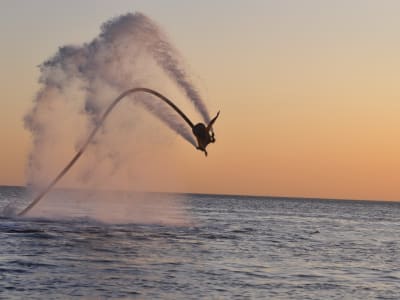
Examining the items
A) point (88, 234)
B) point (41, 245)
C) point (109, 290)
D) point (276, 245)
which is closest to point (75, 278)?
A: point (109, 290)

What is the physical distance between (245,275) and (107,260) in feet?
28.2

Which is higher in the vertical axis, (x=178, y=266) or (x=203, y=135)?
(x=203, y=135)

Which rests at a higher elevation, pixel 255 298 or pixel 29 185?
pixel 29 185

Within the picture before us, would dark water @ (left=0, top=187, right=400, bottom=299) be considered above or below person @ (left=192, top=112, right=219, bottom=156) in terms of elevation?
below

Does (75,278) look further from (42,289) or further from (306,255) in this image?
(306,255)

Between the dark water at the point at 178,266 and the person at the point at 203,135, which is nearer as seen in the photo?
the dark water at the point at 178,266

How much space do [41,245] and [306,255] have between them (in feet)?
62.5

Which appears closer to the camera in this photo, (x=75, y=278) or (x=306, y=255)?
(x=75, y=278)

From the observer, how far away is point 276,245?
63938 millimetres

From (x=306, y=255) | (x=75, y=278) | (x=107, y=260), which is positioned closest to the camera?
(x=75, y=278)

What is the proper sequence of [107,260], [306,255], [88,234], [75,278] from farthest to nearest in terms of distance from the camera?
[88,234]
[306,255]
[107,260]
[75,278]

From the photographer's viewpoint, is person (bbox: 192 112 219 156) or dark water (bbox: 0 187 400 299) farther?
person (bbox: 192 112 219 156)

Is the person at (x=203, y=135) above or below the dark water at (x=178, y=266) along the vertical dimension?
above

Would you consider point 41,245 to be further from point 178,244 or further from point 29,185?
point 29,185
